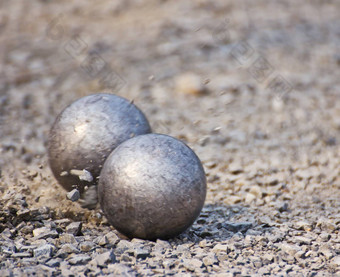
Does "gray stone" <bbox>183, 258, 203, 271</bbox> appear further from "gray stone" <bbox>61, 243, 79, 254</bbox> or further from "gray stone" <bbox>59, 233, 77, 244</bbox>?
"gray stone" <bbox>59, 233, 77, 244</bbox>

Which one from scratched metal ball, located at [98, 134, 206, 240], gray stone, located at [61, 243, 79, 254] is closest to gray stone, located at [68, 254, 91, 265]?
gray stone, located at [61, 243, 79, 254]

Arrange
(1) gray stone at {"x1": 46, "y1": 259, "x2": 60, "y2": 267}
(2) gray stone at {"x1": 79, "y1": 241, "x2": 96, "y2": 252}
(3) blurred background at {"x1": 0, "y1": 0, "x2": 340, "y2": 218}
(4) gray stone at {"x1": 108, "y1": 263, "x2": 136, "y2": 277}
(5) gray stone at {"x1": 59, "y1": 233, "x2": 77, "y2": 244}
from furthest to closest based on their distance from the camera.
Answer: (3) blurred background at {"x1": 0, "y1": 0, "x2": 340, "y2": 218}
(5) gray stone at {"x1": 59, "y1": 233, "x2": 77, "y2": 244}
(2) gray stone at {"x1": 79, "y1": 241, "x2": 96, "y2": 252}
(1) gray stone at {"x1": 46, "y1": 259, "x2": 60, "y2": 267}
(4) gray stone at {"x1": 108, "y1": 263, "x2": 136, "y2": 277}

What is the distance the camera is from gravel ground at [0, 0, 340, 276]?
14.6 feet

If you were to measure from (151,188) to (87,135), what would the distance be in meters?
1.10

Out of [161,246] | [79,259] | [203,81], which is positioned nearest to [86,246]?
[79,259]

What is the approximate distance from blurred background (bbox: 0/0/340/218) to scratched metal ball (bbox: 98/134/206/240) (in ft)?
3.76

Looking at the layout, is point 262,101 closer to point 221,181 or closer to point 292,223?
point 221,181

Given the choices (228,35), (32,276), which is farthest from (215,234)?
(228,35)

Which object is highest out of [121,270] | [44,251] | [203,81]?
[44,251]

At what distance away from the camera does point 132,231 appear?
466 centimetres

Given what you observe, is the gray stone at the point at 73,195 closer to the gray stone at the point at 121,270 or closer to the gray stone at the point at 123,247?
the gray stone at the point at 123,247

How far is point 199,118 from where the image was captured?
8.46 m

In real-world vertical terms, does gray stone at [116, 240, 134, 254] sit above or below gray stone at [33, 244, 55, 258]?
below

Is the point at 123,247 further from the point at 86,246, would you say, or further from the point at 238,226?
the point at 238,226
